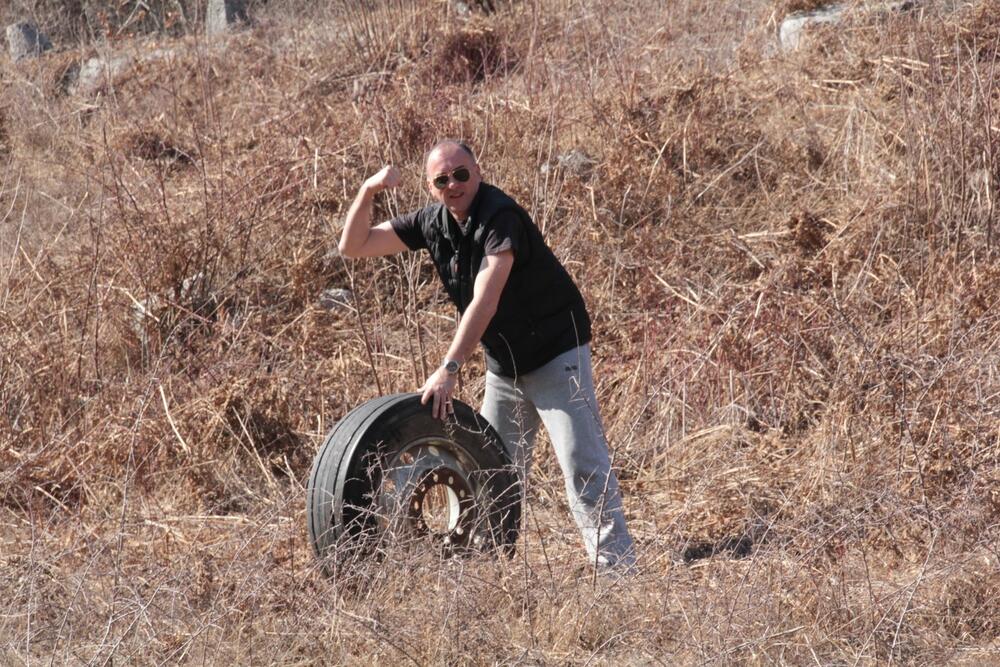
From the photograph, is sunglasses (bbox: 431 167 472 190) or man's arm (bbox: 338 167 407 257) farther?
man's arm (bbox: 338 167 407 257)

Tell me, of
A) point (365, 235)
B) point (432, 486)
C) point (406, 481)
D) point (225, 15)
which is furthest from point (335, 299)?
point (225, 15)

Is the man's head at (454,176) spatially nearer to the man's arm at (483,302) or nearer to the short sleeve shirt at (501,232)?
the short sleeve shirt at (501,232)

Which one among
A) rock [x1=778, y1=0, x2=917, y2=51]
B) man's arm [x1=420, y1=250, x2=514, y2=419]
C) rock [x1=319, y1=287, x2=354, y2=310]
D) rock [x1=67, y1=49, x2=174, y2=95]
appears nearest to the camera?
man's arm [x1=420, y1=250, x2=514, y2=419]

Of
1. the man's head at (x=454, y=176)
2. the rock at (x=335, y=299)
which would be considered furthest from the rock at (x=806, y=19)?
the man's head at (x=454, y=176)

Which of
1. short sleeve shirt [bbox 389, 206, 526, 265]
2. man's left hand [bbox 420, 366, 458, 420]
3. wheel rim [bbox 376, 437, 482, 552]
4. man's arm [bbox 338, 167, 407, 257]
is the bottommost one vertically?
wheel rim [bbox 376, 437, 482, 552]

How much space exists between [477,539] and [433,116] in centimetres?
485

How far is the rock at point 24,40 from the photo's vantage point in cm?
1301

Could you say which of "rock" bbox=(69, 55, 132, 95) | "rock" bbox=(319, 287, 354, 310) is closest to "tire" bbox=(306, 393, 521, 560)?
"rock" bbox=(319, 287, 354, 310)

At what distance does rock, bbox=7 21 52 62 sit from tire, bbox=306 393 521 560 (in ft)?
31.5

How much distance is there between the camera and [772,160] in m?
9.16

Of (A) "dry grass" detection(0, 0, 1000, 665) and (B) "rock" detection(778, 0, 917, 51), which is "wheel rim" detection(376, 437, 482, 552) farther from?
(B) "rock" detection(778, 0, 917, 51)

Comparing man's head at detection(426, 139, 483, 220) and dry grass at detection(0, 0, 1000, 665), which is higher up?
man's head at detection(426, 139, 483, 220)

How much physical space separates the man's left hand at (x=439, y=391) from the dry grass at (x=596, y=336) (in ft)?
1.98

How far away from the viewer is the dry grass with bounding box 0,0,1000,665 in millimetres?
→ 4328
